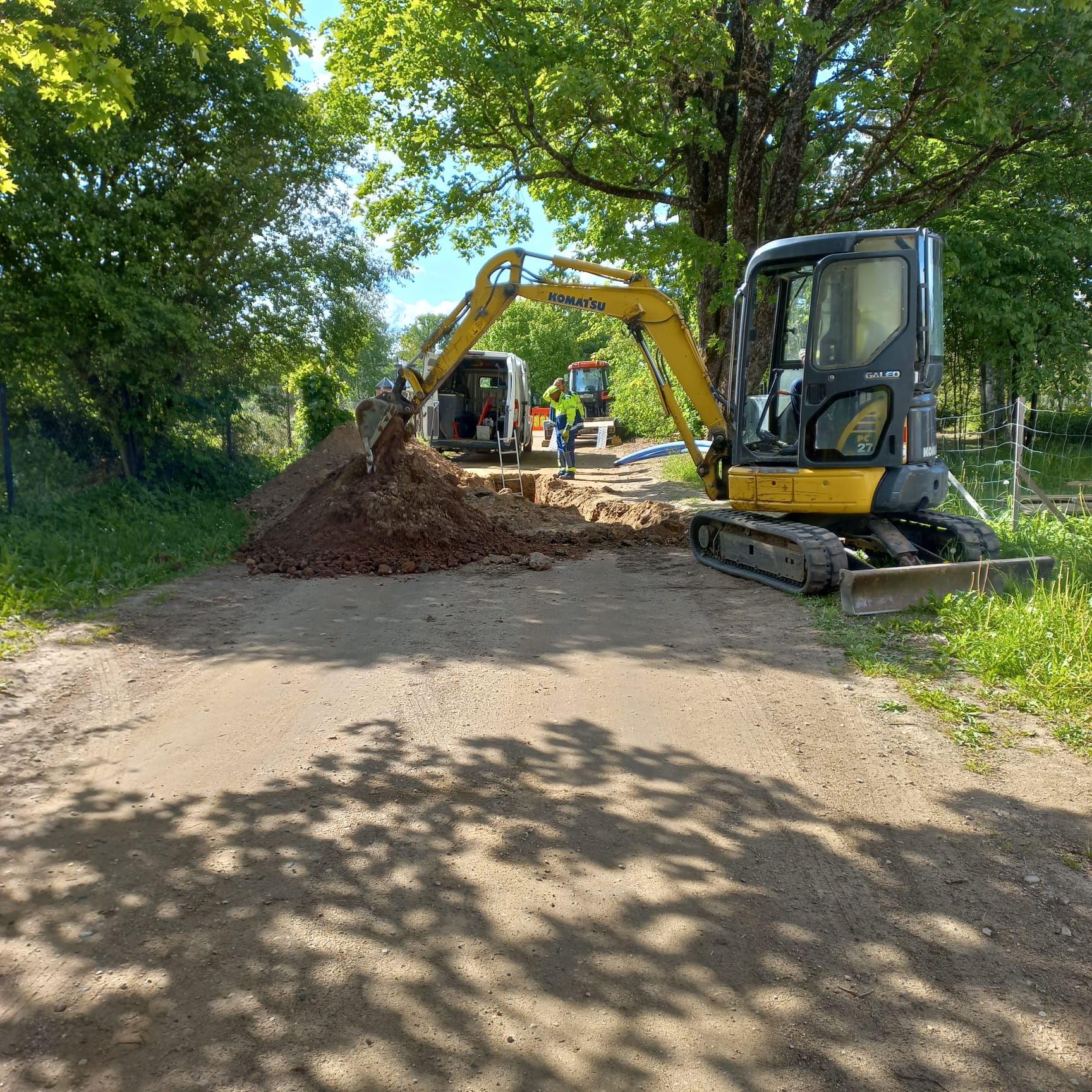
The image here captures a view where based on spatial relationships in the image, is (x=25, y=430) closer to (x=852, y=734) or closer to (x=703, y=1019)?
(x=852, y=734)

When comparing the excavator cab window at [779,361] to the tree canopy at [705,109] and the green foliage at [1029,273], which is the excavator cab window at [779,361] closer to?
the tree canopy at [705,109]

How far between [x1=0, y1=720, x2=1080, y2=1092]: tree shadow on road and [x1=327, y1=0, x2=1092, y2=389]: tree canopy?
11135mm

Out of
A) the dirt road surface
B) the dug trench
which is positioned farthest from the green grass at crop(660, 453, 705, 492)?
the dirt road surface

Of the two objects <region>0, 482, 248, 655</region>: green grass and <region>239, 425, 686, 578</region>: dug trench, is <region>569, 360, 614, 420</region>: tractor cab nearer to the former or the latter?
<region>239, 425, 686, 578</region>: dug trench

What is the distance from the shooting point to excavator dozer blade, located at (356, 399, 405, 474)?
10492 millimetres

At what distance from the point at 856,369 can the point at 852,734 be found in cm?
428

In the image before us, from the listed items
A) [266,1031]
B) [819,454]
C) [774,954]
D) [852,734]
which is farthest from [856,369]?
[266,1031]

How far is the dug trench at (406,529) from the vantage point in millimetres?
10156

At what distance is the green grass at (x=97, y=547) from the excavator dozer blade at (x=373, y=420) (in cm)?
214

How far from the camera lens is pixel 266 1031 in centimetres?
277

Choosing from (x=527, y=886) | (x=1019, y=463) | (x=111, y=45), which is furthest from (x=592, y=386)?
(x=527, y=886)

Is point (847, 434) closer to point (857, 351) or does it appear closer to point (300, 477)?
point (857, 351)

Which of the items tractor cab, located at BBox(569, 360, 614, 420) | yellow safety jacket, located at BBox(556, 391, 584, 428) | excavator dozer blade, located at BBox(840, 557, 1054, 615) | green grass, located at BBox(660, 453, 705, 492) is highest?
tractor cab, located at BBox(569, 360, 614, 420)

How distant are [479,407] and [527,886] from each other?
71.4 ft
